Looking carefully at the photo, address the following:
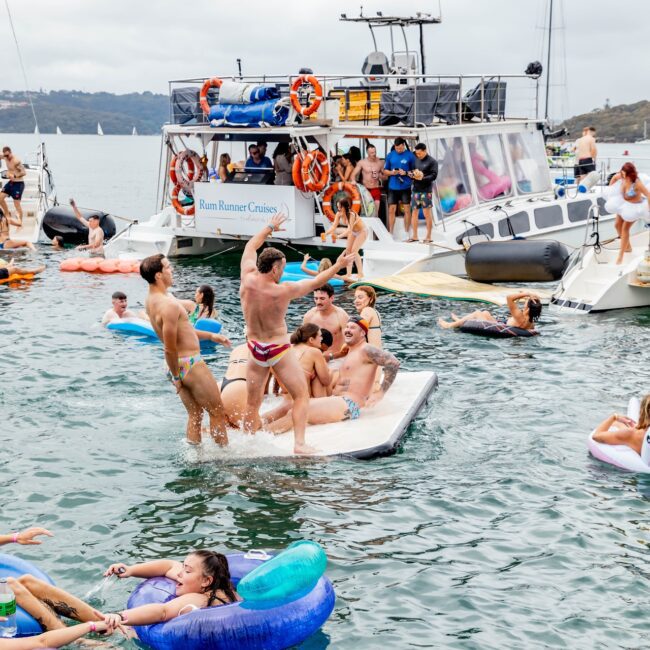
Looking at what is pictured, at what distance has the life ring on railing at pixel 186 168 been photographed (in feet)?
76.4

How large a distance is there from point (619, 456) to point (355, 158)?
43.7 ft

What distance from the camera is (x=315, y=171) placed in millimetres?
20828

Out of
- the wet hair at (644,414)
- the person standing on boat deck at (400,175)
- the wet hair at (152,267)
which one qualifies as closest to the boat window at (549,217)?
the person standing on boat deck at (400,175)

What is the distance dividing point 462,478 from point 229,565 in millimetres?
3302

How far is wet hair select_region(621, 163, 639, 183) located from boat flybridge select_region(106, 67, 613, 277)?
358 centimetres

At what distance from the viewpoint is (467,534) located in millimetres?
8391

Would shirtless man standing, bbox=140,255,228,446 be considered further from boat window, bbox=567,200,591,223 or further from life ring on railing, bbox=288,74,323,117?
boat window, bbox=567,200,591,223

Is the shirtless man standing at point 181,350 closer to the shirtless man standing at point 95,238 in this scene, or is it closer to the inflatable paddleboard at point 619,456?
the inflatable paddleboard at point 619,456

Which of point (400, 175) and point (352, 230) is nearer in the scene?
point (352, 230)

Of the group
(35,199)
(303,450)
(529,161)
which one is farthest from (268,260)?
(35,199)

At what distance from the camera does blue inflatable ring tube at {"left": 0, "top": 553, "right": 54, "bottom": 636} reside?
246 inches

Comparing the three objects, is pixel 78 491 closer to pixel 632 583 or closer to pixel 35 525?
pixel 35 525

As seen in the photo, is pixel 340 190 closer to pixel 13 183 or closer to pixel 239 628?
pixel 13 183

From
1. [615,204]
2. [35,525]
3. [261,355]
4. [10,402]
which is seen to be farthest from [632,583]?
[615,204]
